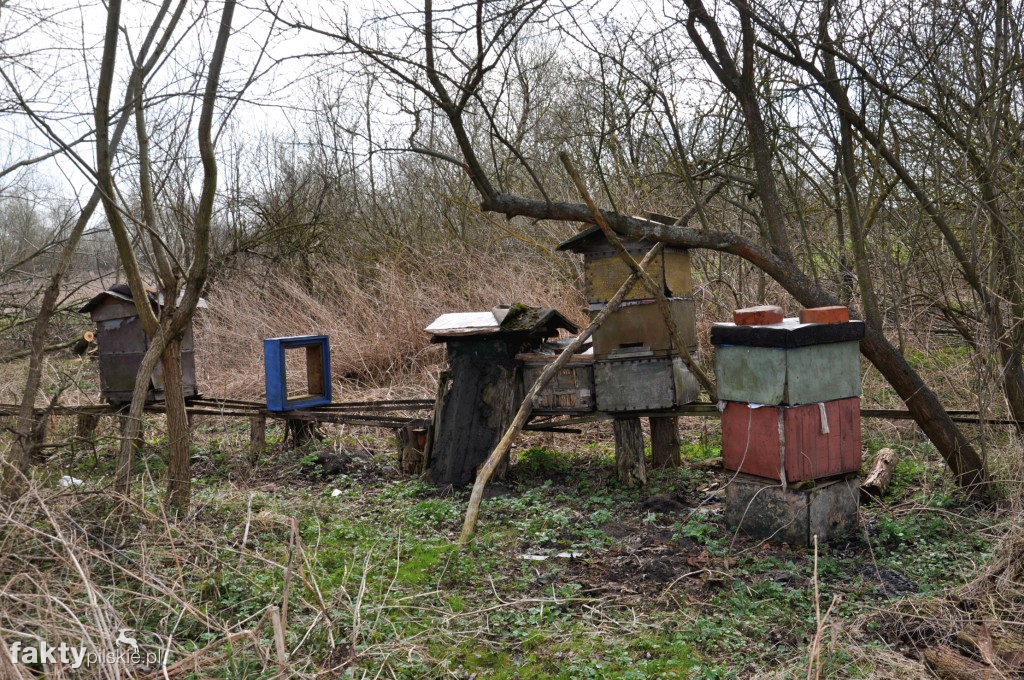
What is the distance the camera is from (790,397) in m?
5.33

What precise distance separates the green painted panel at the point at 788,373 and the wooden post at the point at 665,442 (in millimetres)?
→ 1636

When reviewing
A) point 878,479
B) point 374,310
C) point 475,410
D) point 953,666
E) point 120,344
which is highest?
point 374,310

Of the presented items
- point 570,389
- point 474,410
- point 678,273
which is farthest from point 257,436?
point 678,273

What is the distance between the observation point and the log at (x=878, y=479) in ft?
20.2

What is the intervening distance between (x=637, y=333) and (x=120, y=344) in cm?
547

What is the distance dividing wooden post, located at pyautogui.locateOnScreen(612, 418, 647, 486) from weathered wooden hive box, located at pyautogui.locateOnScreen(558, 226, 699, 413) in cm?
18

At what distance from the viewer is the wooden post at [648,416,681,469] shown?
24.2ft

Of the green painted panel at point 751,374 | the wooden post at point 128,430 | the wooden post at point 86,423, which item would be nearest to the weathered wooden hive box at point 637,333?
the green painted panel at point 751,374

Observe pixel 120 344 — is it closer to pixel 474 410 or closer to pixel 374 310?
pixel 474 410

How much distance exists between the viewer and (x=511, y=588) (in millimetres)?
4883

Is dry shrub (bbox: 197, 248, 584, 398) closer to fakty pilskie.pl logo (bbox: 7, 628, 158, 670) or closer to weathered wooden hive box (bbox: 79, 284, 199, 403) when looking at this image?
weathered wooden hive box (bbox: 79, 284, 199, 403)

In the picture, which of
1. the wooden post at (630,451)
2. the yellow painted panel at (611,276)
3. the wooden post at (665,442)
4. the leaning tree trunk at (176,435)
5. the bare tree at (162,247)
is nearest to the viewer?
the bare tree at (162,247)

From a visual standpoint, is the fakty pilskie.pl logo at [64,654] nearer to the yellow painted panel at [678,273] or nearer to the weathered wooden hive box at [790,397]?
the weathered wooden hive box at [790,397]

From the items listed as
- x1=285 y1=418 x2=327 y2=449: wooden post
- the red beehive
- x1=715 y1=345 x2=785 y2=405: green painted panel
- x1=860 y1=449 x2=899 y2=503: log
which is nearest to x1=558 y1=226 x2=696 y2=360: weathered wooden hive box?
x1=715 y1=345 x2=785 y2=405: green painted panel
